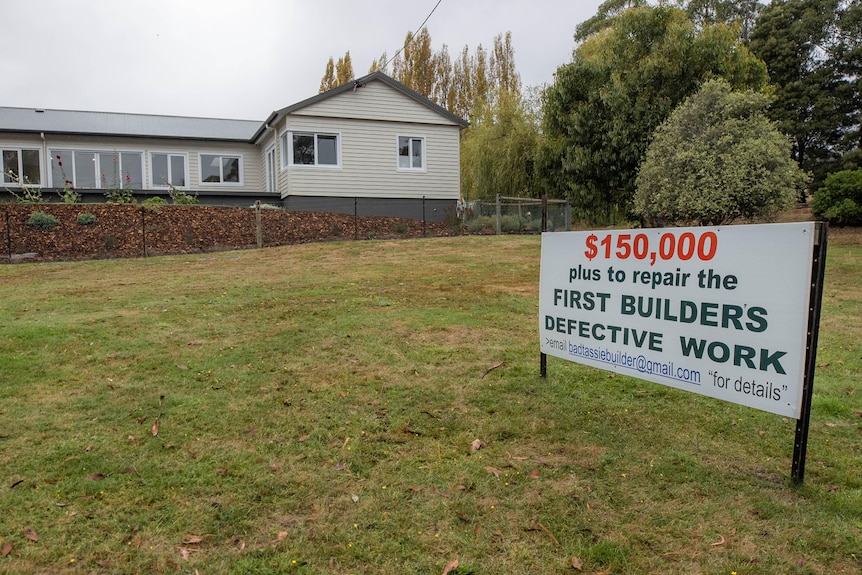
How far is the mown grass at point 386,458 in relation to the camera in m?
2.66

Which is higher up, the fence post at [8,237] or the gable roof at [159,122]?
the gable roof at [159,122]

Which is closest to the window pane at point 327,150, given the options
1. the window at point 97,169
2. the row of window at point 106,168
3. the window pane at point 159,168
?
the row of window at point 106,168

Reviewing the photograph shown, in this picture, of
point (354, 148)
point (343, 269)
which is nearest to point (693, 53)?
point (354, 148)

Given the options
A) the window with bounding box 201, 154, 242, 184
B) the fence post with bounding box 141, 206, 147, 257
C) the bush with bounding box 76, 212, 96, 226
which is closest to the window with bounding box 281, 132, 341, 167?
the window with bounding box 201, 154, 242, 184

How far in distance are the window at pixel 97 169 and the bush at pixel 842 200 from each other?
23025mm

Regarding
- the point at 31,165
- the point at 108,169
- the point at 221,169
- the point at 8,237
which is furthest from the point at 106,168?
the point at 8,237

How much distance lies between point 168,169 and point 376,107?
8.18m

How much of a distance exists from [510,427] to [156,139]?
69.9 ft

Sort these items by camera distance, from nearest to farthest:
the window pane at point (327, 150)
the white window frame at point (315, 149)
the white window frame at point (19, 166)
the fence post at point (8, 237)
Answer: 1. the fence post at point (8, 237)
2. the white window frame at point (315, 149)
3. the window pane at point (327, 150)
4. the white window frame at point (19, 166)

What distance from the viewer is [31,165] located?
20750 mm

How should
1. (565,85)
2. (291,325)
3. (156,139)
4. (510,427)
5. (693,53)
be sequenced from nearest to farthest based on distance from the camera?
1. (510,427)
2. (291,325)
3. (693,53)
4. (565,85)
5. (156,139)

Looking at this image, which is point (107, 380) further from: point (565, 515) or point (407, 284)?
point (407, 284)

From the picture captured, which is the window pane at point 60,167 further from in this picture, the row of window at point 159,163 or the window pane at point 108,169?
the window pane at point 108,169

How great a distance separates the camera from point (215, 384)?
15.5ft
